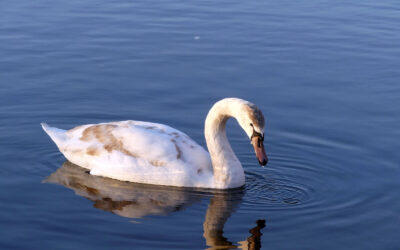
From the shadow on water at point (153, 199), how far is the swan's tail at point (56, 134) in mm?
433

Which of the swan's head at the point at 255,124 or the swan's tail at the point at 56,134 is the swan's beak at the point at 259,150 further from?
the swan's tail at the point at 56,134

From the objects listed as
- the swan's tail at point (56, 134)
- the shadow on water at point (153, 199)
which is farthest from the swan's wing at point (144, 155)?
the swan's tail at point (56, 134)

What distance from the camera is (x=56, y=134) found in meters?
11.9

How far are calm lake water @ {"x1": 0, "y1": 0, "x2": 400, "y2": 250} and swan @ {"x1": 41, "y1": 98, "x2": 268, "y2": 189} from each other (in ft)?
0.62

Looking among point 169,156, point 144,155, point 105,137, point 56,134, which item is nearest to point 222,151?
point 169,156

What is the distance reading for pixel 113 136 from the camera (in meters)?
11.4

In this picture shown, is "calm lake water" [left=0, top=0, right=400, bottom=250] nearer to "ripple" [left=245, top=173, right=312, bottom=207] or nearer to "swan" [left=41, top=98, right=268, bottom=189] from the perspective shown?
"ripple" [left=245, top=173, right=312, bottom=207]

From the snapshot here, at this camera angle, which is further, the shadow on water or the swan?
the swan

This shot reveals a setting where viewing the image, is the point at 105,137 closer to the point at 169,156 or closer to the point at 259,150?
the point at 169,156

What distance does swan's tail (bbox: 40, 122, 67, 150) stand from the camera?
1182 cm

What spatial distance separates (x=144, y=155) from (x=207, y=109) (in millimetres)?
2737

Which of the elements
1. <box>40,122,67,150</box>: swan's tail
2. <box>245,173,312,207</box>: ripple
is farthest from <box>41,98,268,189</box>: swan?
<box>40,122,67,150</box>: swan's tail

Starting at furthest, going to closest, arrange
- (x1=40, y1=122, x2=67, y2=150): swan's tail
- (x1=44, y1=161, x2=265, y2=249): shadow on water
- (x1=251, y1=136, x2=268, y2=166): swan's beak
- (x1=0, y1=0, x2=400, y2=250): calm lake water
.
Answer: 1. (x1=40, y1=122, x2=67, y2=150): swan's tail
2. (x1=251, y1=136, x2=268, y2=166): swan's beak
3. (x1=0, y1=0, x2=400, y2=250): calm lake water
4. (x1=44, y1=161, x2=265, y2=249): shadow on water

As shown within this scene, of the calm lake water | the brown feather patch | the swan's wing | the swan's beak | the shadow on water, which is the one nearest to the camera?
the shadow on water
